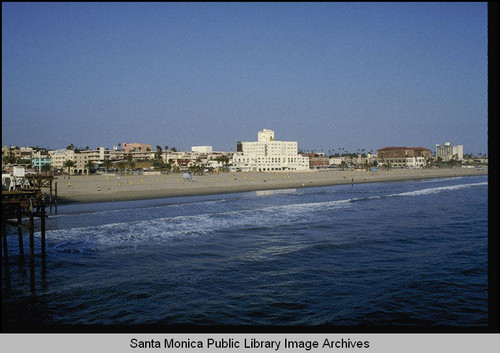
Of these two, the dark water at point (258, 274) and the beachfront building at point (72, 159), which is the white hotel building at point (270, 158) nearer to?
the beachfront building at point (72, 159)

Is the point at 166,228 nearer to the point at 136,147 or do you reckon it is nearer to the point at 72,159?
the point at 72,159

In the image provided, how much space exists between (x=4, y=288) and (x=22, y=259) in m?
3.95

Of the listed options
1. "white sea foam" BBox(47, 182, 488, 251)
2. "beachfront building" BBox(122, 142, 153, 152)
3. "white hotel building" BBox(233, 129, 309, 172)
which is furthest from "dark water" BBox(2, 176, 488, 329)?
"beachfront building" BBox(122, 142, 153, 152)

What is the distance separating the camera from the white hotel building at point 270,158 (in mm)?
151000

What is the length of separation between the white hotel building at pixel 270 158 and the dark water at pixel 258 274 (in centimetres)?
Answer: 11510

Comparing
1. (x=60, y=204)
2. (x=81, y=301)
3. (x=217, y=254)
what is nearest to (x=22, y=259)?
(x=81, y=301)

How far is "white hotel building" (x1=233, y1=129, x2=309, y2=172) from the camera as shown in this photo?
495 feet

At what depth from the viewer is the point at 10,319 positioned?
37.1 feet

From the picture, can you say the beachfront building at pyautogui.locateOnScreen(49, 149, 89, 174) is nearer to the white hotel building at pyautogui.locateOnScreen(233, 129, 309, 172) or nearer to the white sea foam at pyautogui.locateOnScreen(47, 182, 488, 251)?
the white hotel building at pyautogui.locateOnScreen(233, 129, 309, 172)

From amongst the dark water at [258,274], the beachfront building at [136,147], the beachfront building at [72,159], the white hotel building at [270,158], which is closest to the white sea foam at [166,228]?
the dark water at [258,274]

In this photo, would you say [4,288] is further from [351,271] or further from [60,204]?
[60,204]

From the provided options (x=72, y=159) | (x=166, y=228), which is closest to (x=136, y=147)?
(x=72, y=159)

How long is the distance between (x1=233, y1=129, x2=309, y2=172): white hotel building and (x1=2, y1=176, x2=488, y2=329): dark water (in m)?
115
